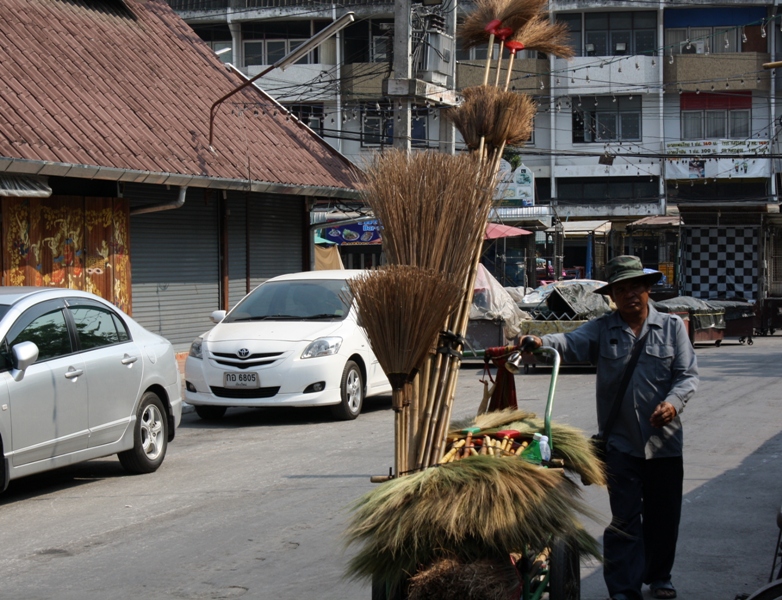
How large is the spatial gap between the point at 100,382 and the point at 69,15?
460 inches

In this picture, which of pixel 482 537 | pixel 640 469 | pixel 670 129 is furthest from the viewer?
pixel 670 129

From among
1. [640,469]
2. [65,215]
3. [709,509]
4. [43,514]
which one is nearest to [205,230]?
[65,215]

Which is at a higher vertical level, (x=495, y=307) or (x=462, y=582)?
(x=495, y=307)

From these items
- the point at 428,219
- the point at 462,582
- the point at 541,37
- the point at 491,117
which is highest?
the point at 541,37

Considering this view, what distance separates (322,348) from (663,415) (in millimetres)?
7154

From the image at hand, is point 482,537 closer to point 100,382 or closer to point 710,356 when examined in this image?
point 100,382

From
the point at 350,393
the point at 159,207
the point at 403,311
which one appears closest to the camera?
the point at 403,311

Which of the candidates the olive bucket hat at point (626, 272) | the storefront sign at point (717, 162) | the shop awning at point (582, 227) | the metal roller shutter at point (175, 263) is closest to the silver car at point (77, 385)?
the olive bucket hat at point (626, 272)

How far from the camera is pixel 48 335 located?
8109 mm

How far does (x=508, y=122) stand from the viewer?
5496 millimetres

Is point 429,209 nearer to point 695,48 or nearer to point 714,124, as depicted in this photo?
point 714,124

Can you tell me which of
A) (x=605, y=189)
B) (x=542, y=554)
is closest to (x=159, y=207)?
(x=542, y=554)

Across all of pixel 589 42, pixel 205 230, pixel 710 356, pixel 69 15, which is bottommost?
pixel 710 356

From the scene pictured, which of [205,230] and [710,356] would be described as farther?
[710,356]
